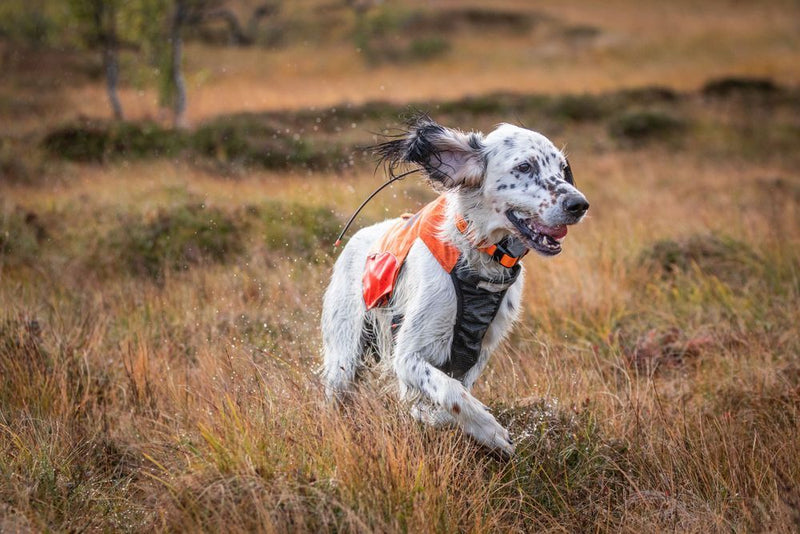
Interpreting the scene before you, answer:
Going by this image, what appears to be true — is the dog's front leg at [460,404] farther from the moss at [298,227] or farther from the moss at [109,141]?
the moss at [109,141]

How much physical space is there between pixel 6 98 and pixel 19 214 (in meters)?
12.6

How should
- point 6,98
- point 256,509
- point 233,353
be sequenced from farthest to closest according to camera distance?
1. point 6,98
2. point 233,353
3. point 256,509

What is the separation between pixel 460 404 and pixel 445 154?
1320 mm

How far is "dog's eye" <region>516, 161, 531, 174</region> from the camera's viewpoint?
3764 millimetres

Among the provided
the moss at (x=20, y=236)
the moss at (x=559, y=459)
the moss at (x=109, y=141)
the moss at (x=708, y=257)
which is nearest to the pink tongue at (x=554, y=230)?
the moss at (x=559, y=459)

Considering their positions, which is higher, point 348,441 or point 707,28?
point 348,441

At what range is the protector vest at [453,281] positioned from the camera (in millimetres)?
3836

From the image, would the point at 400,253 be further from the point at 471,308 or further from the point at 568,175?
the point at 568,175

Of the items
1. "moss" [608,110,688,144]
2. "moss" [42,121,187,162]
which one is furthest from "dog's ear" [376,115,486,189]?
"moss" [608,110,688,144]

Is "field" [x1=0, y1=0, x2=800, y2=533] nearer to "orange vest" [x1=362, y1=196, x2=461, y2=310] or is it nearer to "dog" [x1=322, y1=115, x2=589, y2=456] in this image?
"dog" [x1=322, y1=115, x2=589, y2=456]

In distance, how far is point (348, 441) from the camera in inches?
126

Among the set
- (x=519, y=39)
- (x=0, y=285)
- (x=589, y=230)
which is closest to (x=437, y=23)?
(x=519, y=39)

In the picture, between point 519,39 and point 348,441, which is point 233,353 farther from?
point 519,39

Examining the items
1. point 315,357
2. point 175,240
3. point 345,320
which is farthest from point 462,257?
point 175,240
